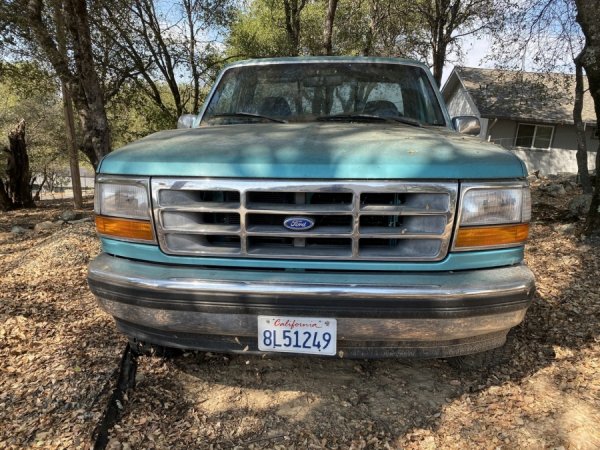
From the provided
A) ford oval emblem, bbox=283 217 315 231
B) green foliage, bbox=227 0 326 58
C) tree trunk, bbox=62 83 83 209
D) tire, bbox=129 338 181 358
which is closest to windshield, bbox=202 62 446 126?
ford oval emblem, bbox=283 217 315 231

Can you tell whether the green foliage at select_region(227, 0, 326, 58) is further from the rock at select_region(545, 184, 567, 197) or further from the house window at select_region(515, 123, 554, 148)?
the house window at select_region(515, 123, 554, 148)

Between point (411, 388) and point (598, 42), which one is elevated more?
point (598, 42)

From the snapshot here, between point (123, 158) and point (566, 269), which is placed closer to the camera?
point (123, 158)

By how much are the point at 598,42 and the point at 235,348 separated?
15.7ft

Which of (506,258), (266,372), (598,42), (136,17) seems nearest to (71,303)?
Result: (266,372)

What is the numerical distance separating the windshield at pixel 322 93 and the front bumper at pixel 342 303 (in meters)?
1.46

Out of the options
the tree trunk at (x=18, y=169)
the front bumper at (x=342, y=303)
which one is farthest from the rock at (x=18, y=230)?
the front bumper at (x=342, y=303)

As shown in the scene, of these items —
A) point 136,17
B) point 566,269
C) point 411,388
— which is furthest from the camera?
point 136,17

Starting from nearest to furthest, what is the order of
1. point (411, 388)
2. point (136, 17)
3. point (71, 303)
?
point (411, 388)
point (71, 303)
point (136, 17)

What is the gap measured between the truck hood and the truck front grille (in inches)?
1.9

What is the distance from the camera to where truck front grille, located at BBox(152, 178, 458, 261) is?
6.56 feet

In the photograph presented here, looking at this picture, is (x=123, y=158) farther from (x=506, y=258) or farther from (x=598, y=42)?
(x=598, y=42)

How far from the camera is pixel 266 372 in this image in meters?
2.67

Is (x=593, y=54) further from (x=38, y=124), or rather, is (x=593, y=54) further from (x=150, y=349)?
(x=38, y=124)
